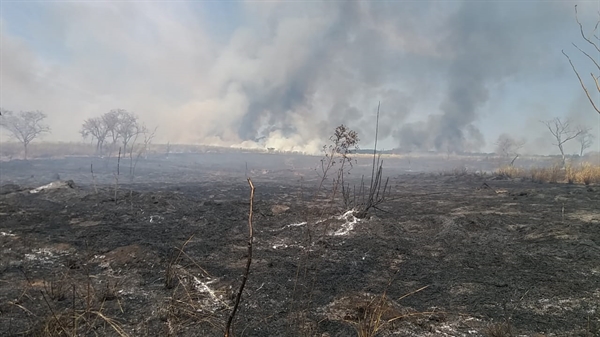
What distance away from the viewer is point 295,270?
6395mm

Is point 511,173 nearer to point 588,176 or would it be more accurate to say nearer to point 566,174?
point 566,174

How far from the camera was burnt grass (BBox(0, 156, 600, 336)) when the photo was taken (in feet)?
13.4

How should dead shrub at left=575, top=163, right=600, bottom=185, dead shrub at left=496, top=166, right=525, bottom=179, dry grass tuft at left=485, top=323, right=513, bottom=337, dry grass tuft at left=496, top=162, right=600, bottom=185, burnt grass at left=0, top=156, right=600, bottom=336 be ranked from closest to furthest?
dry grass tuft at left=485, top=323, right=513, bottom=337 < burnt grass at left=0, top=156, right=600, bottom=336 < dead shrub at left=575, top=163, right=600, bottom=185 < dry grass tuft at left=496, top=162, right=600, bottom=185 < dead shrub at left=496, top=166, right=525, bottom=179

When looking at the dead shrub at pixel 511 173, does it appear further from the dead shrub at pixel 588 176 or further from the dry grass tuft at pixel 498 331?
the dry grass tuft at pixel 498 331

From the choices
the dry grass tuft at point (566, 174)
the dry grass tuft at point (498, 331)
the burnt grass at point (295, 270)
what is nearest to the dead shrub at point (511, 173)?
the dry grass tuft at point (566, 174)

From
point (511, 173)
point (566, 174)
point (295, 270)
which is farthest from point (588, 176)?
point (295, 270)

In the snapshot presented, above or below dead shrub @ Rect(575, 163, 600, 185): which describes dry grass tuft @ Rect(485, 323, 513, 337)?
below

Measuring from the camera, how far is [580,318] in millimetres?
4230

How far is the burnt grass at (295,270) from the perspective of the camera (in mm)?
4082

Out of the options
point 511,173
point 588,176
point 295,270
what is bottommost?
point 295,270

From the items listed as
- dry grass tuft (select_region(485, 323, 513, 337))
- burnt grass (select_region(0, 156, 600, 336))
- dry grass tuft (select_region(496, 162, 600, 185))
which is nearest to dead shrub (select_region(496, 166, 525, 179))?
dry grass tuft (select_region(496, 162, 600, 185))

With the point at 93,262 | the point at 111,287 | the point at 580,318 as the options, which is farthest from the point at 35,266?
the point at 580,318

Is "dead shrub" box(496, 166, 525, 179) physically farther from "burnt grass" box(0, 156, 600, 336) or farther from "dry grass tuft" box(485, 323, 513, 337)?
"dry grass tuft" box(485, 323, 513, 337)

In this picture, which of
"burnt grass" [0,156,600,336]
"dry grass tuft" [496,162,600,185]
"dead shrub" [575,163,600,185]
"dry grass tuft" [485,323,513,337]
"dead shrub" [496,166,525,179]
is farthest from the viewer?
"dead shrub" [496,166,525,179]
